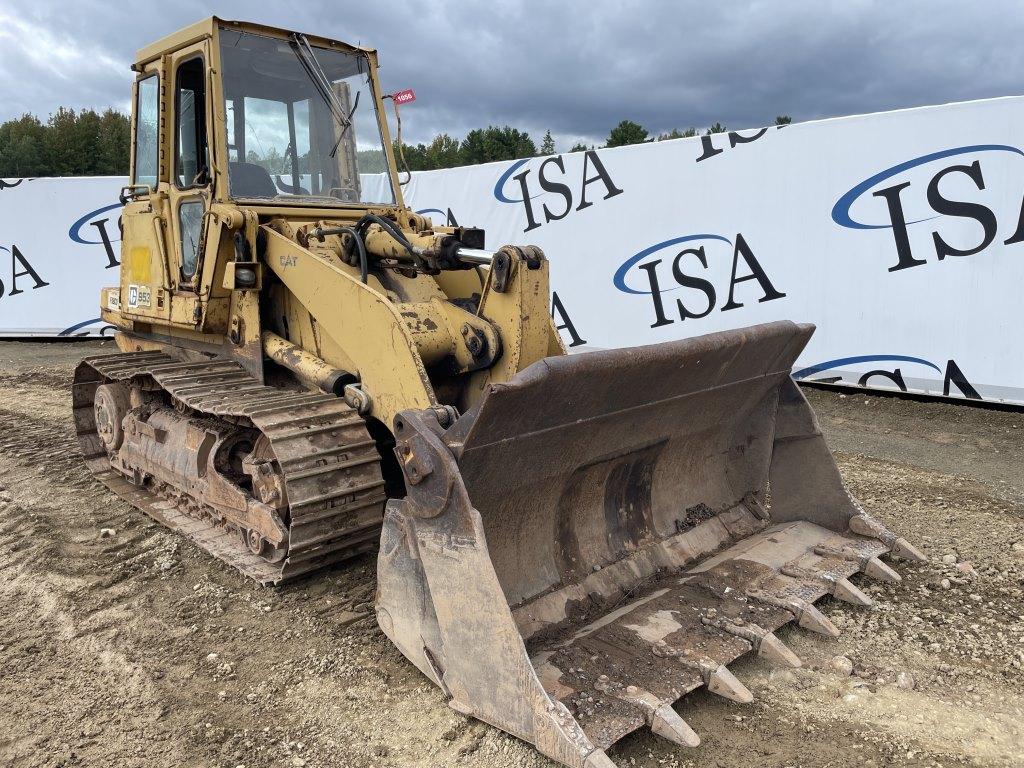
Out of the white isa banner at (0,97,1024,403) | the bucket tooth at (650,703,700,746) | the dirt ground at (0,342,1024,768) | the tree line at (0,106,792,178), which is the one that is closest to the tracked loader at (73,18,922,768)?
the bucket tooth at (650,703,700,746)

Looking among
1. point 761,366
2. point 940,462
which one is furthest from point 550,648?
point 940,462

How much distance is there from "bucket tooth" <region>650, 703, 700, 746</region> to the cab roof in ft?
13.8

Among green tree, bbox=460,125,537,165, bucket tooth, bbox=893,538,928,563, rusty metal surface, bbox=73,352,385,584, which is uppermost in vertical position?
green tree, bbox=460,125,537,165

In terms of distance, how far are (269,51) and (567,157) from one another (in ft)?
19.1

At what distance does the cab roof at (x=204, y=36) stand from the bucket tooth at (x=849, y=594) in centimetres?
426

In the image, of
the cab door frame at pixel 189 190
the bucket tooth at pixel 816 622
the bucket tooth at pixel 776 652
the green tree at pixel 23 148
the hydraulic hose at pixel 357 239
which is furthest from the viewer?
the green tree at pixel 23 148

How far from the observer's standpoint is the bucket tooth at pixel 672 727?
2559 millimetres

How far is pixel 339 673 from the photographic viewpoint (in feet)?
10.6

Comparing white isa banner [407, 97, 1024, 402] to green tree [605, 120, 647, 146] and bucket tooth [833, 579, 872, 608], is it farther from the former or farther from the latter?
green tree [605, 120, 647, 146]

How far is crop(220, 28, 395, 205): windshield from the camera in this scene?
4.66m

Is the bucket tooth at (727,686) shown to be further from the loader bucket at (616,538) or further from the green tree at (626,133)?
the green tree at (626,133)

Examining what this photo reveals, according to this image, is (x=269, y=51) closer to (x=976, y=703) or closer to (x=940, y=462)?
(x=976, y=703)

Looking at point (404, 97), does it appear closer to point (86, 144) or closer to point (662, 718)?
point (662, 718)

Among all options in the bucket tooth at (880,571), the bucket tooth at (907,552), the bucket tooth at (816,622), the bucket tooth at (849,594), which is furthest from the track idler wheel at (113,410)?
the bucket tooth at (907,552)
